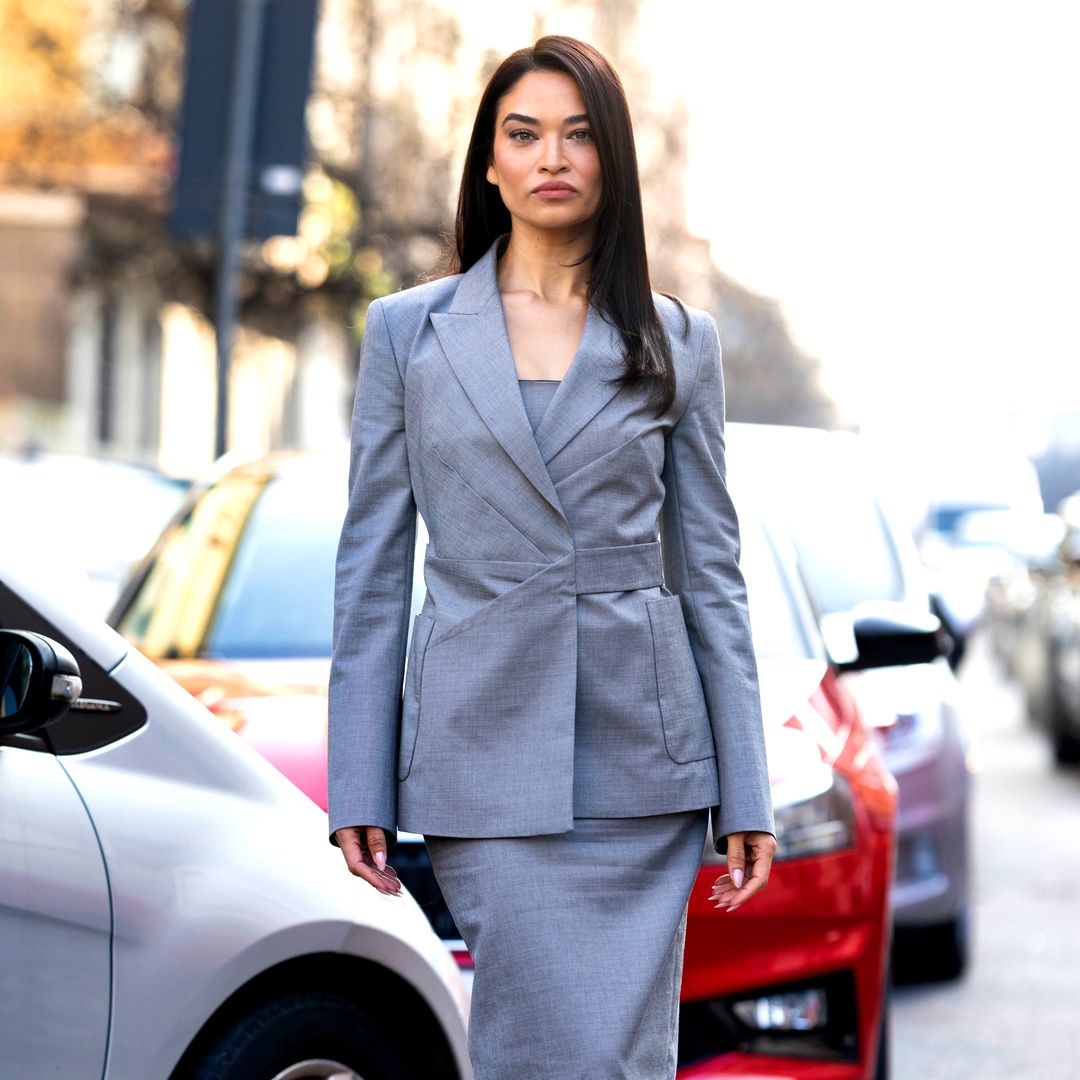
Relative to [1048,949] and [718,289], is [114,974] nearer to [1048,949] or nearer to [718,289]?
[1048,949]

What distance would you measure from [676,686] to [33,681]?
0.86 m

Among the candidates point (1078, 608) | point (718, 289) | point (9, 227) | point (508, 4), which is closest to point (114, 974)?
Result: point (1078, 608)

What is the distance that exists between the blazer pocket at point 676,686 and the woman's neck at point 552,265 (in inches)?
18.8

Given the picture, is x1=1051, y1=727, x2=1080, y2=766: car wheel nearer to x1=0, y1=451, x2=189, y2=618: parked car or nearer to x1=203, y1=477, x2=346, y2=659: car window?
x1=0, y1=451, x2=189, y2=618: parked car

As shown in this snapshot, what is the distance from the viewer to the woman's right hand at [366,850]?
3.02m

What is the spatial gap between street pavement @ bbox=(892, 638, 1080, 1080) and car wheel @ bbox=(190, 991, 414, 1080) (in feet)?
8.85

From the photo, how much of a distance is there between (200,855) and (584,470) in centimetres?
87

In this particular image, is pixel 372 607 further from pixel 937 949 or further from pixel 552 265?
pixel 937 949

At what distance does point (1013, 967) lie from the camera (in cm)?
766

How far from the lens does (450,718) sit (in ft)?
9.82

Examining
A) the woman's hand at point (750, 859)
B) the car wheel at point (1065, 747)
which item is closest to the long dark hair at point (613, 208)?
the woman's hand at point (750, 859)

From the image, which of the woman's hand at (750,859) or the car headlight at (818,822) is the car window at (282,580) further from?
the woman's hand at (750,859)

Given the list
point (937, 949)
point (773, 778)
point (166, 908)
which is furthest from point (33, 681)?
point (937, 949)

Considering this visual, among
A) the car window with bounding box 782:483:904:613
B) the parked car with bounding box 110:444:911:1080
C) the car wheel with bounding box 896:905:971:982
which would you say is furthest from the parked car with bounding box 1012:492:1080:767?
the parked car with bounding box 110:444:911:1080
